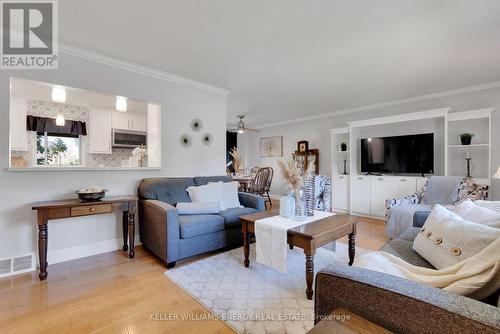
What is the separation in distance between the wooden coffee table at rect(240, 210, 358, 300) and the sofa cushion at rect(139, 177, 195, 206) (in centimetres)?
113

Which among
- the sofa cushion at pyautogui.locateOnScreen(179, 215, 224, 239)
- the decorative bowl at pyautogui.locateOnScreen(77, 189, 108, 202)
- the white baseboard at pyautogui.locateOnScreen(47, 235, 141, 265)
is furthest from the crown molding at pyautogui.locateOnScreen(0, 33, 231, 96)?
the white baseboard at pyautogui.locateOnScreen(47, 235, 141, 265)

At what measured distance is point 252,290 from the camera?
196 cm

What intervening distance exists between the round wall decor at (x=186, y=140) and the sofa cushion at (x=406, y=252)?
9.40 feet

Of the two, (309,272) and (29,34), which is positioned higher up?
(29,34)

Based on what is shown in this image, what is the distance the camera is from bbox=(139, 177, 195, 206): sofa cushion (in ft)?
9.63

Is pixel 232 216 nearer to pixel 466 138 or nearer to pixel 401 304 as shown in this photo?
pixel 401 304

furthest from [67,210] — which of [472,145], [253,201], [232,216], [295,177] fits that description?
[472,145]

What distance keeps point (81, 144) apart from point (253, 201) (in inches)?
166

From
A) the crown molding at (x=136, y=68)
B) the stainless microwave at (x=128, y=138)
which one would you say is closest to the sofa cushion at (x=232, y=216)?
the crown molding at (x=136, y=68)

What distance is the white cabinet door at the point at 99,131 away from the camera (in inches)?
200

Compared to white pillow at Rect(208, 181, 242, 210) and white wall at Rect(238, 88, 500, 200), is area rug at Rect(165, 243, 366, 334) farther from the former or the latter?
white wall at Rect(238, 88, 500, 200)

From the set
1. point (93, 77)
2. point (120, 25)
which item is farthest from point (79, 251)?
point (120, 25)

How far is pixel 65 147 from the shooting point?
501cm

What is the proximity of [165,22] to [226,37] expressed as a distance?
1.87 ft
